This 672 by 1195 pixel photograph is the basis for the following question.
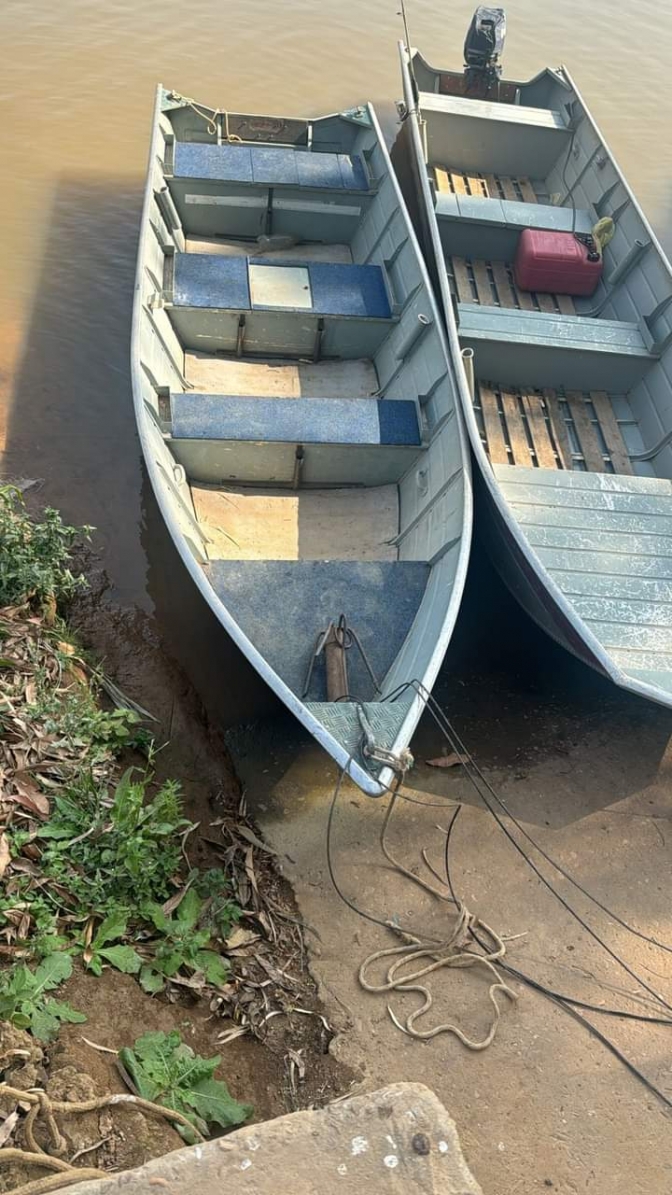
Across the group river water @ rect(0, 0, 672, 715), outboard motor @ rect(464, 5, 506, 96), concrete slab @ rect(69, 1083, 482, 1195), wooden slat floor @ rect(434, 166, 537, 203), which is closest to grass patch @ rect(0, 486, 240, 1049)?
concrete slab @ rect(69, 1083, 482, 1195)

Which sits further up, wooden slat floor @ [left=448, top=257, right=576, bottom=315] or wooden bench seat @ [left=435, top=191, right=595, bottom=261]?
wooden bench seat @ [left=435, top=191, right=595, bottom=261]

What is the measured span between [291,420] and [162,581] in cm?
213

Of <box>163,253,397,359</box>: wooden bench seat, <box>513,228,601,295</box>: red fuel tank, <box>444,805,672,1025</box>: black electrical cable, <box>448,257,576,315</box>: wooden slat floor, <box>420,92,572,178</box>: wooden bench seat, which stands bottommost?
<box>444,805,672,1025</box>: black electrical cable

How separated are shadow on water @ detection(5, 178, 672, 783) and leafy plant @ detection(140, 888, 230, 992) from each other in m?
1.85

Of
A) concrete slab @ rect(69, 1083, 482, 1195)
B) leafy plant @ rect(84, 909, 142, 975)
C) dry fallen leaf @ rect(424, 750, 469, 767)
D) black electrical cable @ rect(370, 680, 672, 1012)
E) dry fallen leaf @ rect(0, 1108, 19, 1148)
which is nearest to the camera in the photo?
concrete slab @ rect(69, 1083, 482, 1195)

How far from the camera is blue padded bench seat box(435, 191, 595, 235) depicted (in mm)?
10266

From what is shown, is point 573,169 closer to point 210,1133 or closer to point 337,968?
point 337,968

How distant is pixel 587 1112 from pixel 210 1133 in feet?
7.92

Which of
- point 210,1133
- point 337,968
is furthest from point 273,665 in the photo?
point 210,1133

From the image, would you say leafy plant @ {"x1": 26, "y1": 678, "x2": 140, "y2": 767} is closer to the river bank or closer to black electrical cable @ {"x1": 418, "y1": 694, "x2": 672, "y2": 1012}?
the river bank

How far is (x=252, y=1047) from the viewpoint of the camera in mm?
5027

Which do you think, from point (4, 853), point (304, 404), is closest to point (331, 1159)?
point (4, 853)

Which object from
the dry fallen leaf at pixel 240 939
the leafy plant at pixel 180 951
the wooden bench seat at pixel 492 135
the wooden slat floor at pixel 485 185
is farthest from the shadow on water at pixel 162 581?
the wooden bench seat at pixel 492 135

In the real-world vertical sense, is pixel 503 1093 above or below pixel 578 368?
below
